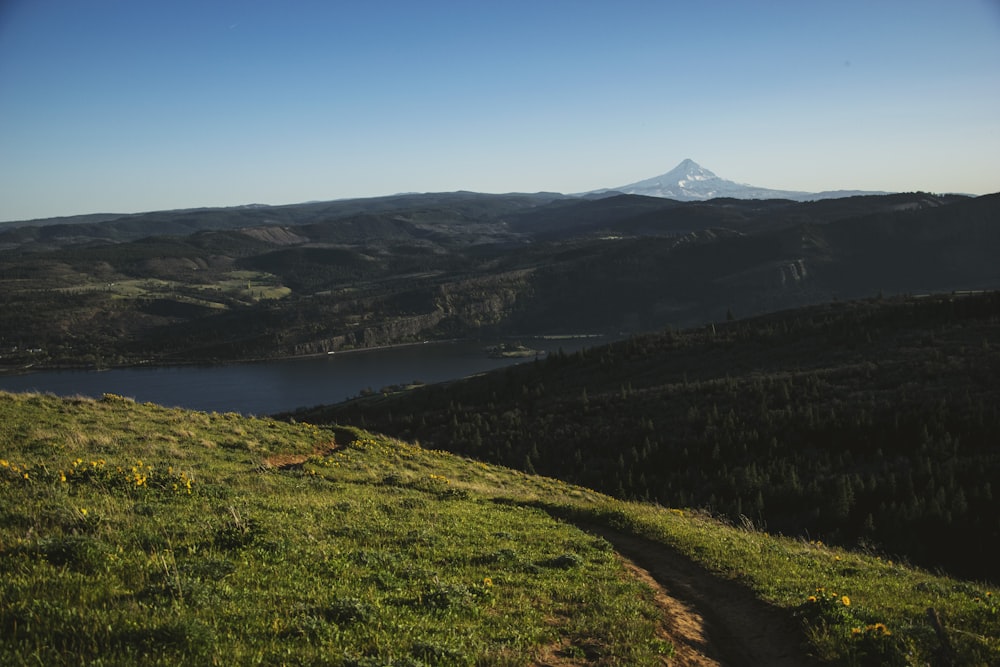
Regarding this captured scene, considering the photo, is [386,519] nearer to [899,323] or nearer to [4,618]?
[4,618]

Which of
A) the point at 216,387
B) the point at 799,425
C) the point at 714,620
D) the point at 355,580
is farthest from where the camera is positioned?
the point at 216,387

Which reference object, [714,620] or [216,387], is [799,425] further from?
[216,387]

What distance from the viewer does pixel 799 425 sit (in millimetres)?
56500

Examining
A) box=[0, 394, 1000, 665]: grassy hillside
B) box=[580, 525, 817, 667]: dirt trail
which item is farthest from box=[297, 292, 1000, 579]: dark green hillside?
box=[0, 394, 1000, 665]: grassy hillside

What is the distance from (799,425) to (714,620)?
49203mm

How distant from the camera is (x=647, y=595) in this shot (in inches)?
507

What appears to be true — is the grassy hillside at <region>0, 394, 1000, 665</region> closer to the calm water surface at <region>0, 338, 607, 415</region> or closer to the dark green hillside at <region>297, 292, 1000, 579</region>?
the dark green hillside at <region>297, 292, 1000, 579</region>

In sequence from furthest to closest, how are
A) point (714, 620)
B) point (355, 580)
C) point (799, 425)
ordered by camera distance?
point (799, 425)
point (714, 620)
point (355, 580)

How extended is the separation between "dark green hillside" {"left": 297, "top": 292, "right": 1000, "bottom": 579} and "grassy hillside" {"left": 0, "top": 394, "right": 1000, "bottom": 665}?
12.8 m

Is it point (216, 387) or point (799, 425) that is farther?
point (216, 387)

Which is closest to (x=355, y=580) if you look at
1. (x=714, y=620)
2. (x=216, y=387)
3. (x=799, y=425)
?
(x=714, y=620)

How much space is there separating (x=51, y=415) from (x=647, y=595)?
26.2m

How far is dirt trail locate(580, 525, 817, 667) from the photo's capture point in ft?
34.9

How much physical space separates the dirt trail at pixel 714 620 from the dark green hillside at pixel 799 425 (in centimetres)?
1254
